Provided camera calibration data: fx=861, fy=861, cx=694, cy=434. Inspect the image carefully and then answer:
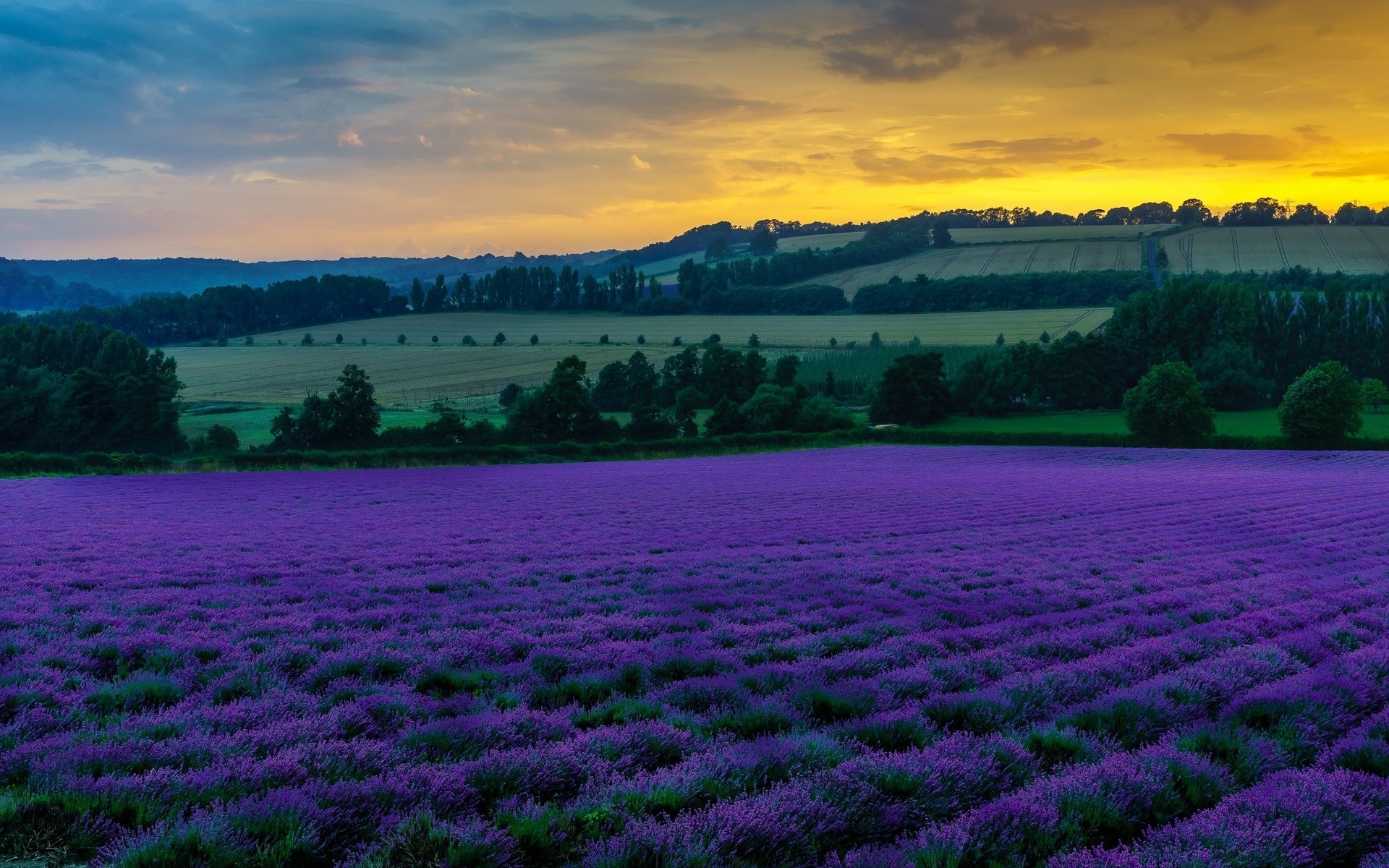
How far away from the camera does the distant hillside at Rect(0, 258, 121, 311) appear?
17825 cm

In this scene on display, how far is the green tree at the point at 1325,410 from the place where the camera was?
61.5 metres

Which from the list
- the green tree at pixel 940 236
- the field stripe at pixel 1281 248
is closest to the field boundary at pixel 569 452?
the field stripe at pixel 1281 248

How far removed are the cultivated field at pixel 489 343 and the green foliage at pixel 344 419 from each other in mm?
29889

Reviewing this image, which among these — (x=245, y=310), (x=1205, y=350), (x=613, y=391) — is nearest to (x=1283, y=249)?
(x=1205, y=350)

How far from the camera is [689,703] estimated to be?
750 cm

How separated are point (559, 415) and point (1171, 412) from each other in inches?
1825

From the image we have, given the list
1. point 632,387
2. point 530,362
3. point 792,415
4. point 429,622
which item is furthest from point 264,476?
point 530,362

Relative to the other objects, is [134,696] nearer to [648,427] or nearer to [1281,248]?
[648,427]

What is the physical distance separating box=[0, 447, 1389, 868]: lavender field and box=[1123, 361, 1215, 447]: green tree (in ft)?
179

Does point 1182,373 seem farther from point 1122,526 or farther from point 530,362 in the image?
point 530,362

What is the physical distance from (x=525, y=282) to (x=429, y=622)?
161 metres

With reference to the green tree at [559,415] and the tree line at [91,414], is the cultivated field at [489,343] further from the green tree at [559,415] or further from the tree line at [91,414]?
the green tree at [559,415]

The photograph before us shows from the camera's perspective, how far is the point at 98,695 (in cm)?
729

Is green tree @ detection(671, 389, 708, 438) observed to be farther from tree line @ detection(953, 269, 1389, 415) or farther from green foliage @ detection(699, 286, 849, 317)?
green foliage @ detection(699, 286, 849, 317)
